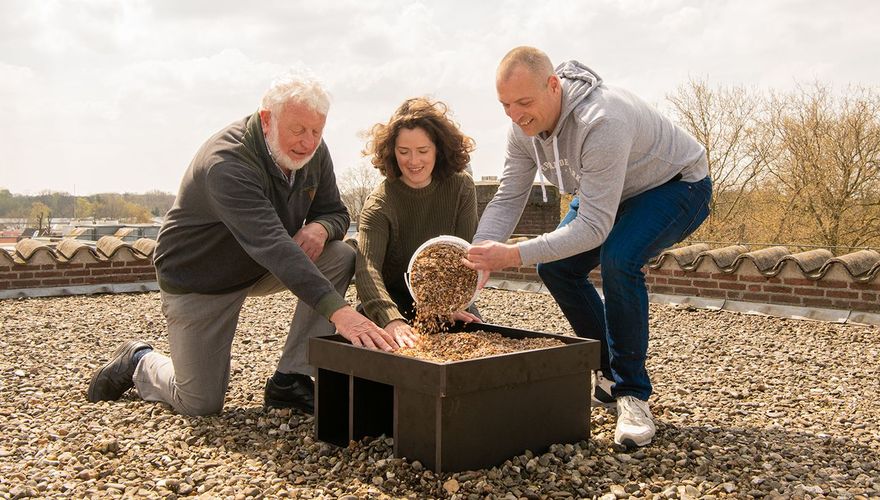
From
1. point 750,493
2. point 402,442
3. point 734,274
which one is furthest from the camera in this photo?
point 734,274

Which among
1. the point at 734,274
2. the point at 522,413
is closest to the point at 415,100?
the point at 522,413

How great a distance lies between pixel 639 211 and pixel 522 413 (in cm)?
101

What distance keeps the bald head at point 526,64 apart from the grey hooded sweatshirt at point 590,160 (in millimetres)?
176

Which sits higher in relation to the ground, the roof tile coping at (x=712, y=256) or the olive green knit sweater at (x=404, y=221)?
the olive green knit sweater at (x=404, y=221)

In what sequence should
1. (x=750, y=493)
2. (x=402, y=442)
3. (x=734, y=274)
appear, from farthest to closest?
(x=734, y=274) < (x=402, y=442) < (x=750, y=493)

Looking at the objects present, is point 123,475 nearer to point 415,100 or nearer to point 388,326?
point 388,326

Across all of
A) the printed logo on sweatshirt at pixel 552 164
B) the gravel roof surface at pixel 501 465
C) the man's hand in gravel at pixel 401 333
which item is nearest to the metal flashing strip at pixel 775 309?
the gravel roof surface at pixel 501 465

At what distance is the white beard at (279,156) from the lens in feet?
10.8

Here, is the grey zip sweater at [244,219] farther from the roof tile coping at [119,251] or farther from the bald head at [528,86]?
the roof tile coping at [119,251]

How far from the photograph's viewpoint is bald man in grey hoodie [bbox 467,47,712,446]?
9.86ft

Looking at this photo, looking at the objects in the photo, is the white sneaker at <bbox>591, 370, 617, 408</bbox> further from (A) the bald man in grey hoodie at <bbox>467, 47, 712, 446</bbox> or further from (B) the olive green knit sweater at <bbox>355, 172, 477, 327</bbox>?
(B) the olive green knit sweater at <bbox>355, 172, 477, 327</bbox>

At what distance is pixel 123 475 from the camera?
274 cm

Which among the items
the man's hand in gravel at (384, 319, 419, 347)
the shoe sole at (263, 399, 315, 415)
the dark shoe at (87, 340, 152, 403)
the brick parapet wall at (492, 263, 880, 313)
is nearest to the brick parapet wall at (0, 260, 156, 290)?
the brick parapet wall at (492, 263, 880, 313)

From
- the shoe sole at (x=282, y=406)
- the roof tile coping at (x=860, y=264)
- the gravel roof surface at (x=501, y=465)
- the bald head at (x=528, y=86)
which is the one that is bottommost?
the gravel roof surface at (x=501, y=465)
